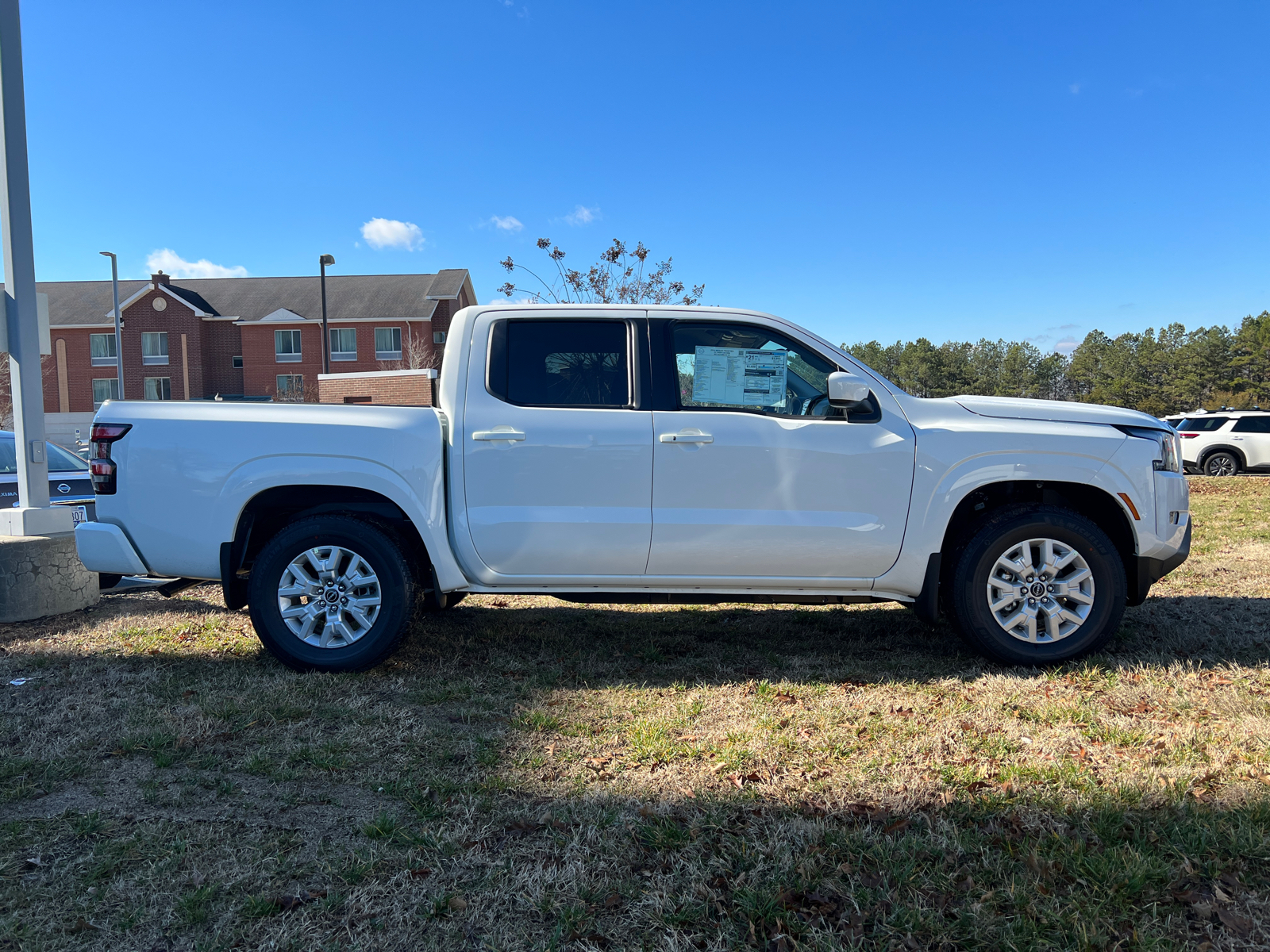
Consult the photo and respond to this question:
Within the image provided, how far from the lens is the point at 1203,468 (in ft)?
62.2

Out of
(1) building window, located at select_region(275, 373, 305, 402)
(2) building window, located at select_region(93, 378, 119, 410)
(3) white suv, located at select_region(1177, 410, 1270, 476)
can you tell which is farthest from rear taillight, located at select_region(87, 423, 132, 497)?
(2) building window, located at select_region(93, 378, 119, 410)

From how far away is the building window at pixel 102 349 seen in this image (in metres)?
45.0

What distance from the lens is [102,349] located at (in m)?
45.3

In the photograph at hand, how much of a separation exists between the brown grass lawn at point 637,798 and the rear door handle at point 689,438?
1297 mm

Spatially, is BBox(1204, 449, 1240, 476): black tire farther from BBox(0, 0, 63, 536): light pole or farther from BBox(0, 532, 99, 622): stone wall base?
BBox(0, 0, 63, 536): light pole

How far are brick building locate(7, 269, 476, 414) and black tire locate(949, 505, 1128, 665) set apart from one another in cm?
4084

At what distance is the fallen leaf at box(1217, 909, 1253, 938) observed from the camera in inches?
92.8

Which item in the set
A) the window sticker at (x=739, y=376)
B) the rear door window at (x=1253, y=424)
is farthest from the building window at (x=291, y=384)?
the window sticker at (x=739, y=376)

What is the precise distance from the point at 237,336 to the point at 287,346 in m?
3.50

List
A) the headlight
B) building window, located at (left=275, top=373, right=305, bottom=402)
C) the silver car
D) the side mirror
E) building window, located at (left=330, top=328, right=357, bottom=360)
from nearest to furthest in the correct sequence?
the side mirror < the headlight < the silver car < building window, located at (left=275, top=373, right=305, bottom=402) < building window, located at (left=330, top=328, right=357, bottom=360)

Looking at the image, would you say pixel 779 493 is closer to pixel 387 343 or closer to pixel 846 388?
pixel 846 388

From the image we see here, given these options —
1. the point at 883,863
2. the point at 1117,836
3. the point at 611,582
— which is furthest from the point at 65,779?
the point at 1117,836

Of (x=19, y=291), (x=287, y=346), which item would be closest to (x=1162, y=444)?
(x=19, y=291)

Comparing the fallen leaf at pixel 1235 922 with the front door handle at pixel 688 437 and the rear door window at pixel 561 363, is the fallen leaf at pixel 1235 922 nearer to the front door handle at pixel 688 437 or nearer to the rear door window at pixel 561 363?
the front door handle at pixel 688 437
